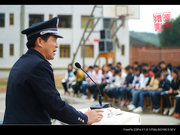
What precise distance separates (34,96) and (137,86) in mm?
5400

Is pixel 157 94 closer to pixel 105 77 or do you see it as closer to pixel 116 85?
pixel 116 85

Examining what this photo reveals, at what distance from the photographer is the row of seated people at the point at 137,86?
5910 millimetres

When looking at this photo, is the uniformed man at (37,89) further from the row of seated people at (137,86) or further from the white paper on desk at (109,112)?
the row of seated people at (137,86)

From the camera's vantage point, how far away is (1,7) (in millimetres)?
2346

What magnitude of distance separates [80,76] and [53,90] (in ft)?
23.0

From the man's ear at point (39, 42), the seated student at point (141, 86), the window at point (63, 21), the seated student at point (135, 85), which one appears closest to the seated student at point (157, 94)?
the seated student at point (141, 86)

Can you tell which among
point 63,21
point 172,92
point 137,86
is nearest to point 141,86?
point 137,86

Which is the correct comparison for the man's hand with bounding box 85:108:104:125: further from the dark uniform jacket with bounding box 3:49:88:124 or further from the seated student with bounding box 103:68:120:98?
the seated student with bounding box 103:68:120:98

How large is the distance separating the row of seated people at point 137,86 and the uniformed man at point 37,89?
3.49 metres

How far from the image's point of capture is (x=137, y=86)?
269 inches

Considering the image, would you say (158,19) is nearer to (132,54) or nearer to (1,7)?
(1,7)

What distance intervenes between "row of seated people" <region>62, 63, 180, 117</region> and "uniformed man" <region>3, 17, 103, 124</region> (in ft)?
11.4

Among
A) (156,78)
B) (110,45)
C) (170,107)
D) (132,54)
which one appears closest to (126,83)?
(156,78)

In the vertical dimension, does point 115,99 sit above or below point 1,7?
below
